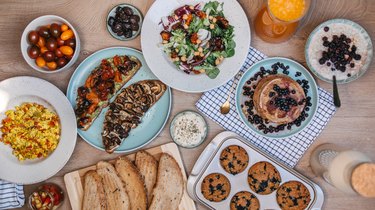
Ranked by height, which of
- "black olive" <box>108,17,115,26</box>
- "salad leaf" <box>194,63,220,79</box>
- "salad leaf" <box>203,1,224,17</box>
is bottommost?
"black olive" <box>108,17,115,26</box>

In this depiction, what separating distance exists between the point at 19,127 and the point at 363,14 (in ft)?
5.76

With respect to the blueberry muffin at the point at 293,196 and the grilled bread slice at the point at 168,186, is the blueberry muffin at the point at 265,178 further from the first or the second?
the grilled bread slice at the point at 168,186

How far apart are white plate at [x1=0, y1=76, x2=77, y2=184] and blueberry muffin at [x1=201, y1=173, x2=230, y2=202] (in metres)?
0.67

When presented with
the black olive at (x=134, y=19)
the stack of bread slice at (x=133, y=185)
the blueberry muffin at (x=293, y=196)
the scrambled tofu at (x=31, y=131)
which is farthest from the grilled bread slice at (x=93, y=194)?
the blueberry muffin at (x=293, y=196)

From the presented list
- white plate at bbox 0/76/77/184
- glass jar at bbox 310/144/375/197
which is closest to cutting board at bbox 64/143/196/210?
white plate at bbox 0/76/77/184

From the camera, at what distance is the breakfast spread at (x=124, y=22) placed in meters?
2.16

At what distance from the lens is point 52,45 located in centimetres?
214

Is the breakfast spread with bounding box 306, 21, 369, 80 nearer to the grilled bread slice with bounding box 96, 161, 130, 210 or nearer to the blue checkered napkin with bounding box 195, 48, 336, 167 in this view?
the blue checkered napkin with bounding box 195, 48, 336, 167

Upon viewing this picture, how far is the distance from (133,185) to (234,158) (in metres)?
0.52

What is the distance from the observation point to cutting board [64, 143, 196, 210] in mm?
2223

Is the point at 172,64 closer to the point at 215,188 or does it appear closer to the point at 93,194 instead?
the point at 215,188

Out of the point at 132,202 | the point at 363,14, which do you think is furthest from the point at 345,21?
the point at 132,202

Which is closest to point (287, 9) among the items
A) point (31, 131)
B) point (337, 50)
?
point (337, 50)

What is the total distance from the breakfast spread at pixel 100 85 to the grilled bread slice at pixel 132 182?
0.26 metres
